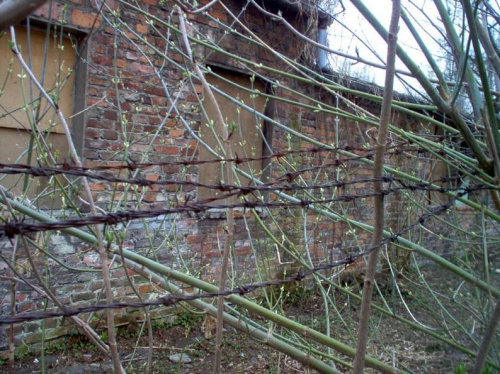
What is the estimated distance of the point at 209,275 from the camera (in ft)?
14.8

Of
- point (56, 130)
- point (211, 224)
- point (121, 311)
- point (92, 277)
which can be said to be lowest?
point (121, 311)

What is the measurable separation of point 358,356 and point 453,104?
1.03 meters

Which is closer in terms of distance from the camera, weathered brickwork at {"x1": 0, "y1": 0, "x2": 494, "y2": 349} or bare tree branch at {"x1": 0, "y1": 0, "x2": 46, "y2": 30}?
bare tree branch at {"x1": 0, "y1": 0, "x2": 46, "y2": 30}

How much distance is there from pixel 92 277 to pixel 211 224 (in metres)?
1.23

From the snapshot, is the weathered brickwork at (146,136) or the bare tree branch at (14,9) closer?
the bare tree branch at (14,9)

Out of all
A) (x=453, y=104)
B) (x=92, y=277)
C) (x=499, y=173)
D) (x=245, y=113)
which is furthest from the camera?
(x=245, y=113)

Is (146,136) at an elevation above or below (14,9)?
below

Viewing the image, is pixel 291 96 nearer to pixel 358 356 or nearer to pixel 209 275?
pixel 209 275

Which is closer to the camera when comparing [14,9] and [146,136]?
[14,9]

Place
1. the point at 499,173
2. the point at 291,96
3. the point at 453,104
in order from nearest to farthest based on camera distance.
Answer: the point at 453,104 → the point at 499,173 → the point at 291,96

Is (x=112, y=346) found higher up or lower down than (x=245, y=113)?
lower down

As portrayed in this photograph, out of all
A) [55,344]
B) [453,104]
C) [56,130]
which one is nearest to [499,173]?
[453,104]

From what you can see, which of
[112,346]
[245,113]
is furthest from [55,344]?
[245,113]

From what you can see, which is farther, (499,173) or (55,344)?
(55,344)
